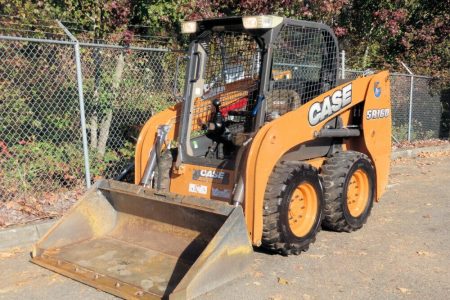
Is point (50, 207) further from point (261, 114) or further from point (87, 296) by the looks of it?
point (261, 114)

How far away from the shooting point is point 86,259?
183 inches

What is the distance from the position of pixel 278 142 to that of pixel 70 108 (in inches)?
152

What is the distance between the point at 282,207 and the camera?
4734 mm

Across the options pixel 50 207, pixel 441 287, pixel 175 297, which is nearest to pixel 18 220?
pixel 50 207

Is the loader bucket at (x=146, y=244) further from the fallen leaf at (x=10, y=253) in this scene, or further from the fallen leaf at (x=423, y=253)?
the fallen leaf at (x=423, y=253)

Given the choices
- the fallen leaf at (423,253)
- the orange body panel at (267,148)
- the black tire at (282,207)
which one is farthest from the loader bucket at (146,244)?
the fallen leaf at (423,253)

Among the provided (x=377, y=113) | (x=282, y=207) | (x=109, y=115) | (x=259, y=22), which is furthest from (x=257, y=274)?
(x=109, y=115)

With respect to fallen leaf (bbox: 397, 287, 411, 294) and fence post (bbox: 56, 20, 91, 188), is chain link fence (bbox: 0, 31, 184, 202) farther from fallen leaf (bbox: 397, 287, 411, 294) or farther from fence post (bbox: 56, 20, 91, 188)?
fallen leaf (bbox: 397, 287, 411, 294)

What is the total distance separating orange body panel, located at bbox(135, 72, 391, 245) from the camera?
4543 mm

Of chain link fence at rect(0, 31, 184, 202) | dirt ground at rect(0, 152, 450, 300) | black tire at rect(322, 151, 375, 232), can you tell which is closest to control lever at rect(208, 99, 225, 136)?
black tire at rect(322, 151, 375, 232)

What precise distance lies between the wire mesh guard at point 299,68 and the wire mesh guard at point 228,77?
0.27m

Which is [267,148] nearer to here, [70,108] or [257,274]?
[257,274]

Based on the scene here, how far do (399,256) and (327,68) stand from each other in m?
2.20

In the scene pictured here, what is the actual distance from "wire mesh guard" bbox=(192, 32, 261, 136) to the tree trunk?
2.16m
